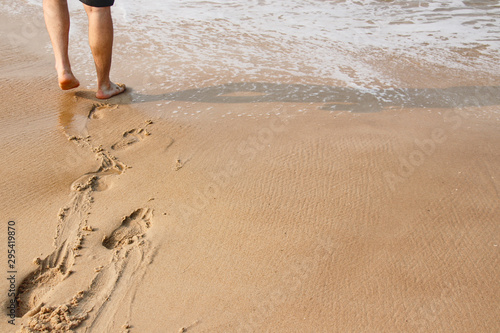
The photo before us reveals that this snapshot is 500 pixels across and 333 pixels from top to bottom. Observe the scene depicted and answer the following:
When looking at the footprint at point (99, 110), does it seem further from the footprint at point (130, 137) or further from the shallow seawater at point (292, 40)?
the footprint at point (130, 137)

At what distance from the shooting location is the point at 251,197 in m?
2.26

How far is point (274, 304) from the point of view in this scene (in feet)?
5.56

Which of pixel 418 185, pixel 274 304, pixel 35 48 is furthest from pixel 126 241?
pixel 35 48

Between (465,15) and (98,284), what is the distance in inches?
218

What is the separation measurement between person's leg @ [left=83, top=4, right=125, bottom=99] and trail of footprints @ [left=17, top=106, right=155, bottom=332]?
3.75 ft

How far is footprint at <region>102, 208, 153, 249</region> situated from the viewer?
200 cm

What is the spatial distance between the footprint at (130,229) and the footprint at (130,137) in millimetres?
716

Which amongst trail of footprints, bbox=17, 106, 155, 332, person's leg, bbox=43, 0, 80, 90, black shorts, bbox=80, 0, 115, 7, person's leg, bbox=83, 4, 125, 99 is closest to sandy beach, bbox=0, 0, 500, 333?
trail of footprints, bbox=17, 106, 155, 332

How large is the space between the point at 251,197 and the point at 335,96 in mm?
1511

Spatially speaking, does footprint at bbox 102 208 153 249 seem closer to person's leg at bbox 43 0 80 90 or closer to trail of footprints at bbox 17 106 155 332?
trail of footprints at bbox 17 106 155 332

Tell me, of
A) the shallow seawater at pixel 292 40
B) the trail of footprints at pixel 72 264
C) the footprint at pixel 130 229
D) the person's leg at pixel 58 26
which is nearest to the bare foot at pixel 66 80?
the person's leg at pixel 58 26

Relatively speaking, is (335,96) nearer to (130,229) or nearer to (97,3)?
(97,3)

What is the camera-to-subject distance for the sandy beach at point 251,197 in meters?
1.70

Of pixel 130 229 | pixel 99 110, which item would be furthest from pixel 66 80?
pixel 130 229
